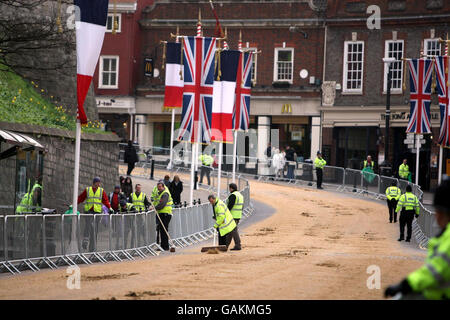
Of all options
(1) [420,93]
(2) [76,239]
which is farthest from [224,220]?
(1) [420,93]

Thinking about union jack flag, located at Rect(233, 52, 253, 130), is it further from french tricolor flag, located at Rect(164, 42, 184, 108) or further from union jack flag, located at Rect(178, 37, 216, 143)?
union jack flag, located at Rect(178, 37, 216, 143)

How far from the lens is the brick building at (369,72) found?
159ft

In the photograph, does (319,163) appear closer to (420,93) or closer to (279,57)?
(420,93)

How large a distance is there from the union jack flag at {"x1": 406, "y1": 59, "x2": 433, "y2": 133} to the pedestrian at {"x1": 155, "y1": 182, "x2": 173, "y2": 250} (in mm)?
15026

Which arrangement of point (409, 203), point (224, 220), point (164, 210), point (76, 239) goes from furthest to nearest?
point (409, 203), point (164, 210), point (224, 220), point (76, 239)

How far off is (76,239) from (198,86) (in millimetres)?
8841

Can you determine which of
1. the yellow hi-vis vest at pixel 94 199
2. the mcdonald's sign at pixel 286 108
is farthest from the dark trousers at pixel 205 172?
the yellow hi-vis vest at pixel 94 199

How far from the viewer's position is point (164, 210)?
23562 mm

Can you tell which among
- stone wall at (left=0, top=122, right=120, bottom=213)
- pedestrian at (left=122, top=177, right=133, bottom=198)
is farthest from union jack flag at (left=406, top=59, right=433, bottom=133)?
pedestrian at (left=122, top=177, right=133, bottom=198)

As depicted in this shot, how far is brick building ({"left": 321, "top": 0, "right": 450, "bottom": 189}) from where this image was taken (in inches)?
1906

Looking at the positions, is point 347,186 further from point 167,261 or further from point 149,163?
point 167,261

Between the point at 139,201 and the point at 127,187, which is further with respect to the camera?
the point at 127,187
